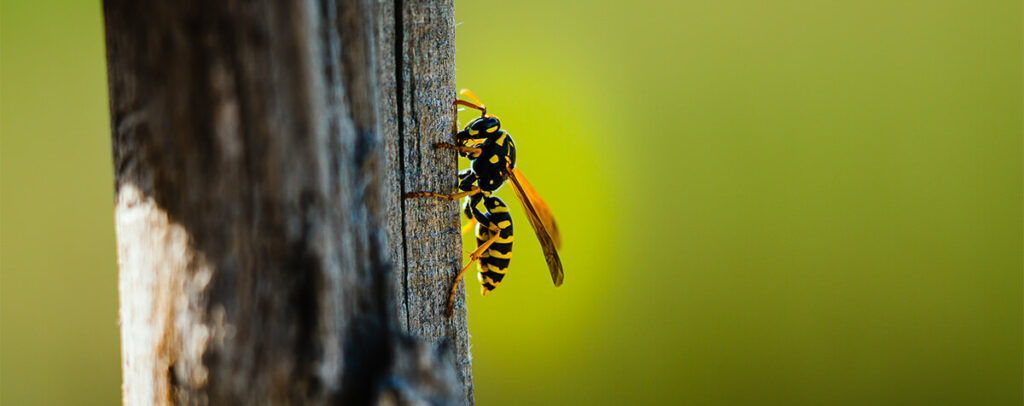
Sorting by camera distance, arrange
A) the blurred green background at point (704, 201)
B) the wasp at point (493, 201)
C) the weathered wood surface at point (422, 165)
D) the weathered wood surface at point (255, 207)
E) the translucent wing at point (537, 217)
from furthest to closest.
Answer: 1. the blurred green background at point (704, 201)
2. the translucent wing at point (537, 217)
3. the wasp at point (493, 201)
4. the weathered wood surface at point (422, 165)
5. the weathered wood surface at point (255, 207)

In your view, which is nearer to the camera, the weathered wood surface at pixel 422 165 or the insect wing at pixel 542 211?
the weathered wood surface at pixel 422 165

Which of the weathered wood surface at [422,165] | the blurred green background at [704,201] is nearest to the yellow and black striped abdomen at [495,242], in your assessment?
the weathered wood surface at [422,165]

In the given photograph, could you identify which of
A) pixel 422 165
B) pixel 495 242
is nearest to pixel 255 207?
pixel 422 165

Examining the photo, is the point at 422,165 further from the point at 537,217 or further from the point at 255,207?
the point at 537,217

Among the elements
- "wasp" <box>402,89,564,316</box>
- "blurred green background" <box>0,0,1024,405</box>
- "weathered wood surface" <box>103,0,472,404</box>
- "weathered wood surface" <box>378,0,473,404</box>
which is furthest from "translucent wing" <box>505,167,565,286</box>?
"blurred green background" <box>0,0,1024,405</box>

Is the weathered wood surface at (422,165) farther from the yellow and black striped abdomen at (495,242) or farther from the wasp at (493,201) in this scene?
the yellow and black striped abdomen at (495,242)

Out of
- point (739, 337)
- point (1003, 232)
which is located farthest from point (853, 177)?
point (739, 337)
